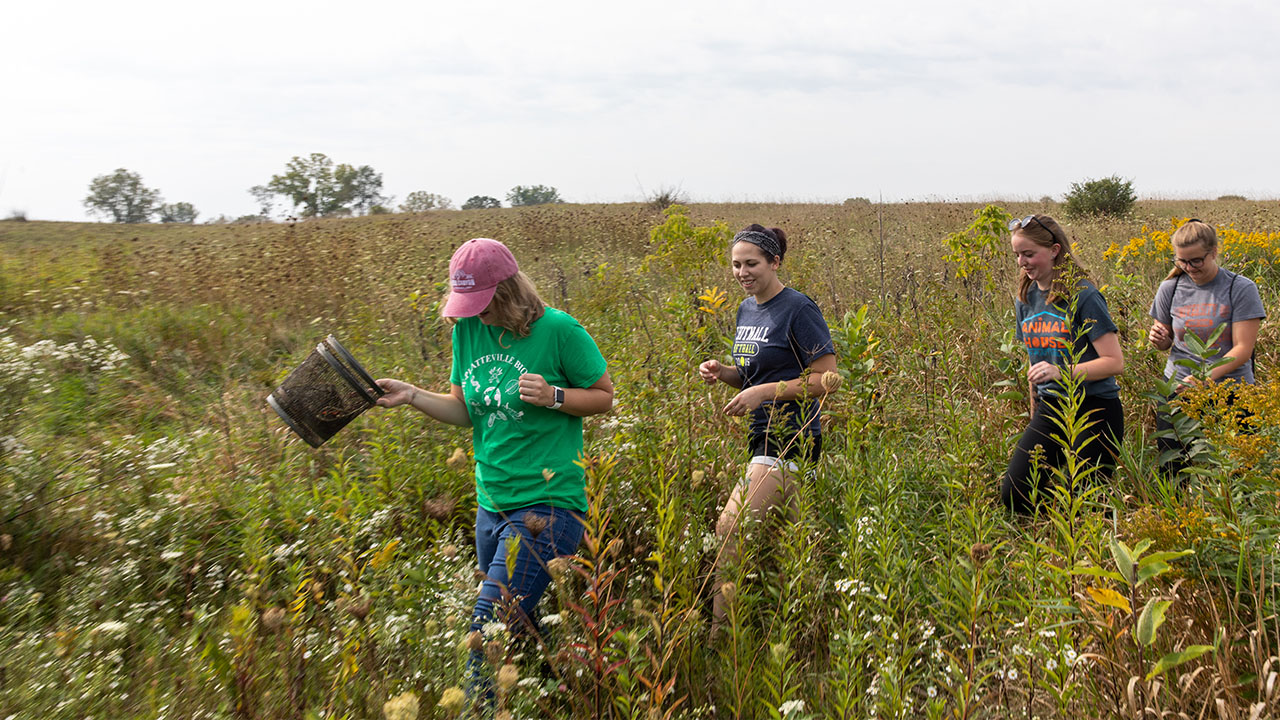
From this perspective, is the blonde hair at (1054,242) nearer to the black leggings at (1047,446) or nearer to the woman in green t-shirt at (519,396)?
the black leggings at (1047,446)

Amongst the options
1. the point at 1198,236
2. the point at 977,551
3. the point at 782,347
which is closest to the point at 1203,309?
the point at 1198,236

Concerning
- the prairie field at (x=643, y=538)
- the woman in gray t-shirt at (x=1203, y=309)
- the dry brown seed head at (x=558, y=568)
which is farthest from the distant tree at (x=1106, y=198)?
the dry brown seed head at (x=558, y=568)

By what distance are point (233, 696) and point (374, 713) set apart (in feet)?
1.00

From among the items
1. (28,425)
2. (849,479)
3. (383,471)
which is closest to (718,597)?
(849,479)

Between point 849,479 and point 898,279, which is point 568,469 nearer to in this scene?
point 849,479

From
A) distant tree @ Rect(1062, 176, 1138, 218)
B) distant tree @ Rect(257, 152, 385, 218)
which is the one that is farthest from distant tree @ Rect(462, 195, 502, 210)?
distant tree @ Rect(1062, 176, 1138, 218)

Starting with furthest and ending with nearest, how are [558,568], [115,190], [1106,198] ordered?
[115,190] < [1106,198] < [558,568]

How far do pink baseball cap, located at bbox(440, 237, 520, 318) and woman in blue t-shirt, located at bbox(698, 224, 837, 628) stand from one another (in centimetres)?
94

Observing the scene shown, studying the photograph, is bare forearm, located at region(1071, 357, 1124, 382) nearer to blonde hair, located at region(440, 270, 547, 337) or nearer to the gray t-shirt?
the gray t-shirt

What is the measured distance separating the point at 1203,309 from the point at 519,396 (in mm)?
3235

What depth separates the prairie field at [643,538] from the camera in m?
1.77

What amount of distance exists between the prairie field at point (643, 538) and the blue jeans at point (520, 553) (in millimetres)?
146

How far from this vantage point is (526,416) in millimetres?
2557

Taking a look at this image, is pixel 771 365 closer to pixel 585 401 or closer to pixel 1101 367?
pixel 585 401
